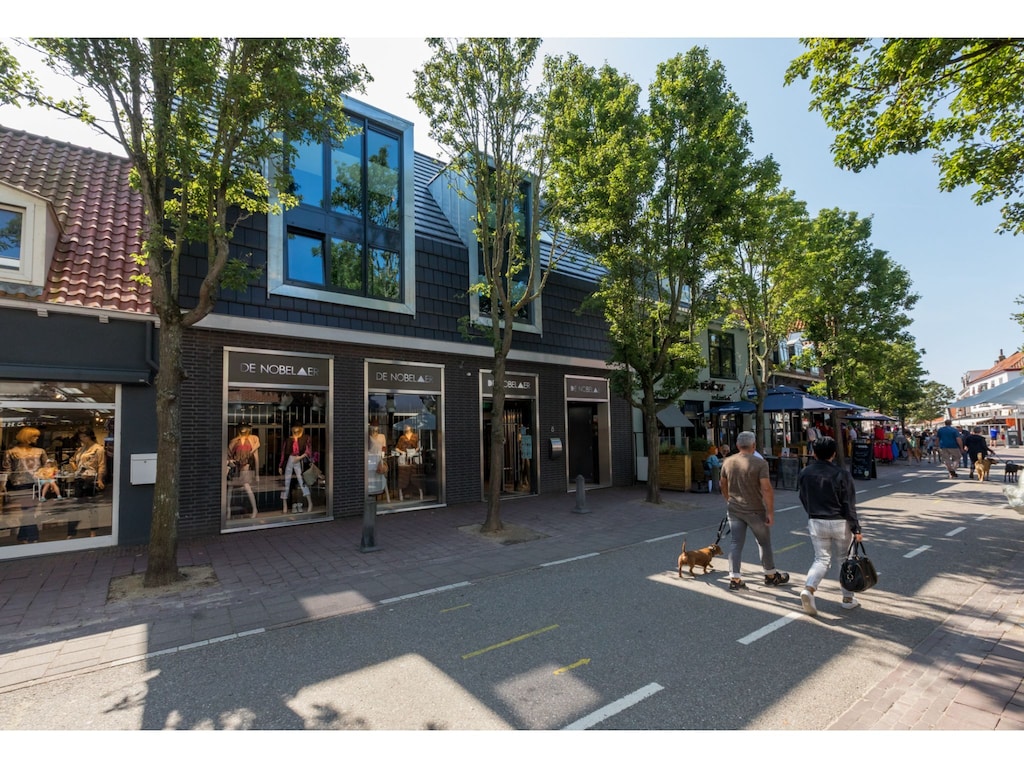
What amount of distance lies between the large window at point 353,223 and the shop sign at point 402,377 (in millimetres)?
1467

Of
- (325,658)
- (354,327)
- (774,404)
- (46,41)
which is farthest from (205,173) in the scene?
(774,404)

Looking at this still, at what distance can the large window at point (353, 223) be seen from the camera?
430 inches

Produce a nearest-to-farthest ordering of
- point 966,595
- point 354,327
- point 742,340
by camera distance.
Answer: point 966,595, point 354,327, point 742,340

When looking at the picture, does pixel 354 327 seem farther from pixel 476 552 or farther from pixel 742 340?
pixel 742 340

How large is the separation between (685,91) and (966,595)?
1168 cm

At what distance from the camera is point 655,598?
19.1ft

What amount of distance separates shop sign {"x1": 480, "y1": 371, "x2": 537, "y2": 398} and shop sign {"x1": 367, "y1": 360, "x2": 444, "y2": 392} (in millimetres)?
1429

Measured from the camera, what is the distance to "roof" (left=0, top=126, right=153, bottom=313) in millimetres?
8547

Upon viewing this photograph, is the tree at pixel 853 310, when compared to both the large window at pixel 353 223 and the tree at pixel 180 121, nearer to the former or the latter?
the large window at pixel 353 223

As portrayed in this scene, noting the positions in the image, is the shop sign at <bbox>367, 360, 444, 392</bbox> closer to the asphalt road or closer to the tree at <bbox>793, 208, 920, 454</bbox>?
the asphalt road

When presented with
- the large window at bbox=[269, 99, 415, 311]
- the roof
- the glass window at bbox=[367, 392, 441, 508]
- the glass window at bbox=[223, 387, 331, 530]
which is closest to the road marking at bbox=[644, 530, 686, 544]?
the glass window at bbox=[367, 392, 441, 508]

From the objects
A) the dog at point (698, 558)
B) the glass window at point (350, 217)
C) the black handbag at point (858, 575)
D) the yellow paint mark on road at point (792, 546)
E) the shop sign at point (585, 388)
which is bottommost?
the yellow paint mark on road at point (792, 546)

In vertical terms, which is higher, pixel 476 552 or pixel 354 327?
pixel 354 327

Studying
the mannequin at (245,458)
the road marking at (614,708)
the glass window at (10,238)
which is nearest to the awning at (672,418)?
the mannequin at (245,458)
